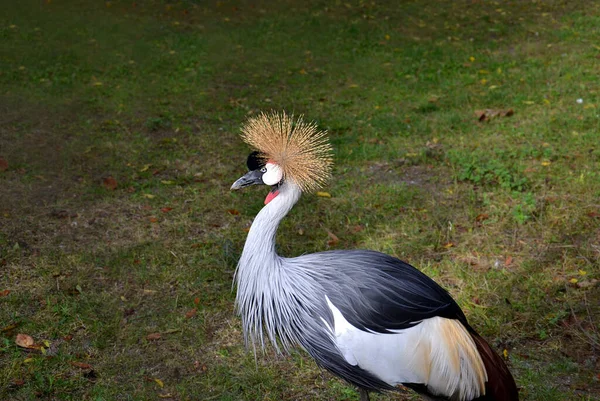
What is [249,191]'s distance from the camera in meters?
4.23

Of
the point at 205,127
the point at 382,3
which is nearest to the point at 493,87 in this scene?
the point at 205,127

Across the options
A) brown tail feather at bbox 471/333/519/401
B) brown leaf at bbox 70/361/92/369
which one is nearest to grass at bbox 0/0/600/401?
brown leaf at bbox 70/361/92/369

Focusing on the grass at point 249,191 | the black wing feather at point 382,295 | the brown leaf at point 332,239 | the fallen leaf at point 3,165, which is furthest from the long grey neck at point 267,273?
the fallen leaf at point 3,165

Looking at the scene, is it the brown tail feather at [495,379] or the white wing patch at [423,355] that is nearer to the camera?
the white wing patch at [423,355]

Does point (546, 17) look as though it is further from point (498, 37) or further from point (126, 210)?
point (126, 210)

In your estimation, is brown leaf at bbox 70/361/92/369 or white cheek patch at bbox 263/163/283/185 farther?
brown leaf at bbox 70/361/92/369

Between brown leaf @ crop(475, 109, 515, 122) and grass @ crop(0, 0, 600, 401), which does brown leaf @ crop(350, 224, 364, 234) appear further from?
brown leaf @ crop(475, 109, 515, 122)

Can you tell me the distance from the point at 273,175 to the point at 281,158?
7 centimetres

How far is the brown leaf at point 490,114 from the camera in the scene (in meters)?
5.03

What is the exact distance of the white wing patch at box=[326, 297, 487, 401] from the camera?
2.21m

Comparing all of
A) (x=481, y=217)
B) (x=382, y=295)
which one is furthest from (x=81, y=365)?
(x=481, y=217)

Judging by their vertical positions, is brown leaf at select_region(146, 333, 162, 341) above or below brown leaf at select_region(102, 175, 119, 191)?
below

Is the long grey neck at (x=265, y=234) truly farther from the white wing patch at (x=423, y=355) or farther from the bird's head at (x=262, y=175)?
the white wing patch at (x=423, y=355)

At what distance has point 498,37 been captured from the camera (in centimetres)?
720
